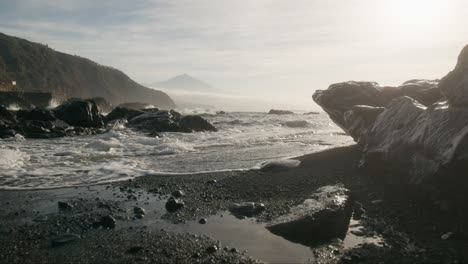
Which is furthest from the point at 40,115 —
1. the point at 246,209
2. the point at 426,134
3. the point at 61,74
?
the point at 61,74

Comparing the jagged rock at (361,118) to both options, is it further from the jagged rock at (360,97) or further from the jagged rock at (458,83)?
the jagged rock at (458,83)

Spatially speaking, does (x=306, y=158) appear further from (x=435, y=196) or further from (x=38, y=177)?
(x=38, y=177)

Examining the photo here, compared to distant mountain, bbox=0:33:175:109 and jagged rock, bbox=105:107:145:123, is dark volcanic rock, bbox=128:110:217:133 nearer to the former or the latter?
jagged rock, bbox=105:107:145:123

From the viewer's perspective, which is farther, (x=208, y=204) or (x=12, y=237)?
(x=208, y=204)

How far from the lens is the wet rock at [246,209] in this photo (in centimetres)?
720

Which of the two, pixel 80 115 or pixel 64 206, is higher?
pixel 80 115

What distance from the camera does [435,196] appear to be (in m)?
7.23

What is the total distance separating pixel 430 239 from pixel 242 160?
26.0 ft

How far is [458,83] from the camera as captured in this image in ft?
26.1

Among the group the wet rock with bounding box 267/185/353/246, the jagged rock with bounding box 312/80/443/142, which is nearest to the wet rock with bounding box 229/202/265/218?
the wet rock with bounding box 267/185/353/246

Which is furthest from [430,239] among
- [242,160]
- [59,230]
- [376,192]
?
[242,160]

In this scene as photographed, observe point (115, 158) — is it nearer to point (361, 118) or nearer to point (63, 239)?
point (63, 239)

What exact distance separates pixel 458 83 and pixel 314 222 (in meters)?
4.32

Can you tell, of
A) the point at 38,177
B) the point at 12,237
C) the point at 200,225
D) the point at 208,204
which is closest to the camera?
the point at 12,237
